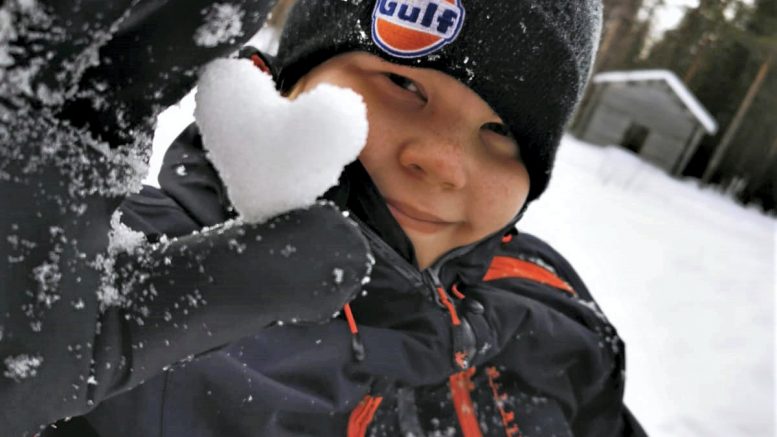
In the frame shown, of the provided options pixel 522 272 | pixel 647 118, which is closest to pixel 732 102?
pixel 647 118

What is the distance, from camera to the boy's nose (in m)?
0.71

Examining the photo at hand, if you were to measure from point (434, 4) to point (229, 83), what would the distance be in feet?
1.55

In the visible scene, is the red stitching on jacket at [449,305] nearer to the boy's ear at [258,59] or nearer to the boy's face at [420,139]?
the boy's face at [420,139]

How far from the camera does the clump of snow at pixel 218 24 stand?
1.05 feet

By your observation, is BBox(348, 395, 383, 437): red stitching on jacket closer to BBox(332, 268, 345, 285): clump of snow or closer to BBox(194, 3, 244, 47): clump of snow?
BBox(332, 268, 345, 285): clump of snow

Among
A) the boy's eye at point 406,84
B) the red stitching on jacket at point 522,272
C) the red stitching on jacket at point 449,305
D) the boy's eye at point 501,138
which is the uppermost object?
the boy's eye at point 406,84

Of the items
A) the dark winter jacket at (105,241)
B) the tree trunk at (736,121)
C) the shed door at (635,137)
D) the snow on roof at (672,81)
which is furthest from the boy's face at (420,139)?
the tree trunk at (736,121)

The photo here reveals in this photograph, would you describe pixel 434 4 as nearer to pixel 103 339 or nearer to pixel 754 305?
pixel 103 339

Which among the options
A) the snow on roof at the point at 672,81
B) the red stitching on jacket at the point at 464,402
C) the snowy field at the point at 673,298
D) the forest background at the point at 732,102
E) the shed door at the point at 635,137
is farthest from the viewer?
the forest background at the point at 732,102

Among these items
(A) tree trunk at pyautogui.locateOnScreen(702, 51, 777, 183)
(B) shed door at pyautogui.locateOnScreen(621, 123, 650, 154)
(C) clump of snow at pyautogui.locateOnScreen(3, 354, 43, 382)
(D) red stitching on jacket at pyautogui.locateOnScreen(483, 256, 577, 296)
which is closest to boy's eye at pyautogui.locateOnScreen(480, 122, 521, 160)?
(D) red stitching on jacket at pyautogui.locateOnScreen(483, 256, 577, 296)

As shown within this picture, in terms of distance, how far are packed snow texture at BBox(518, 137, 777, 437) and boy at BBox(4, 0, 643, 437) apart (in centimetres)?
113

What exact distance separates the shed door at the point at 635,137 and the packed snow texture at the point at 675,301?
17.0 ft

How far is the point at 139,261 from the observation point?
344 millimetres

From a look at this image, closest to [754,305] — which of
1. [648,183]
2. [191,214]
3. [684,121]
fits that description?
[191,214]
